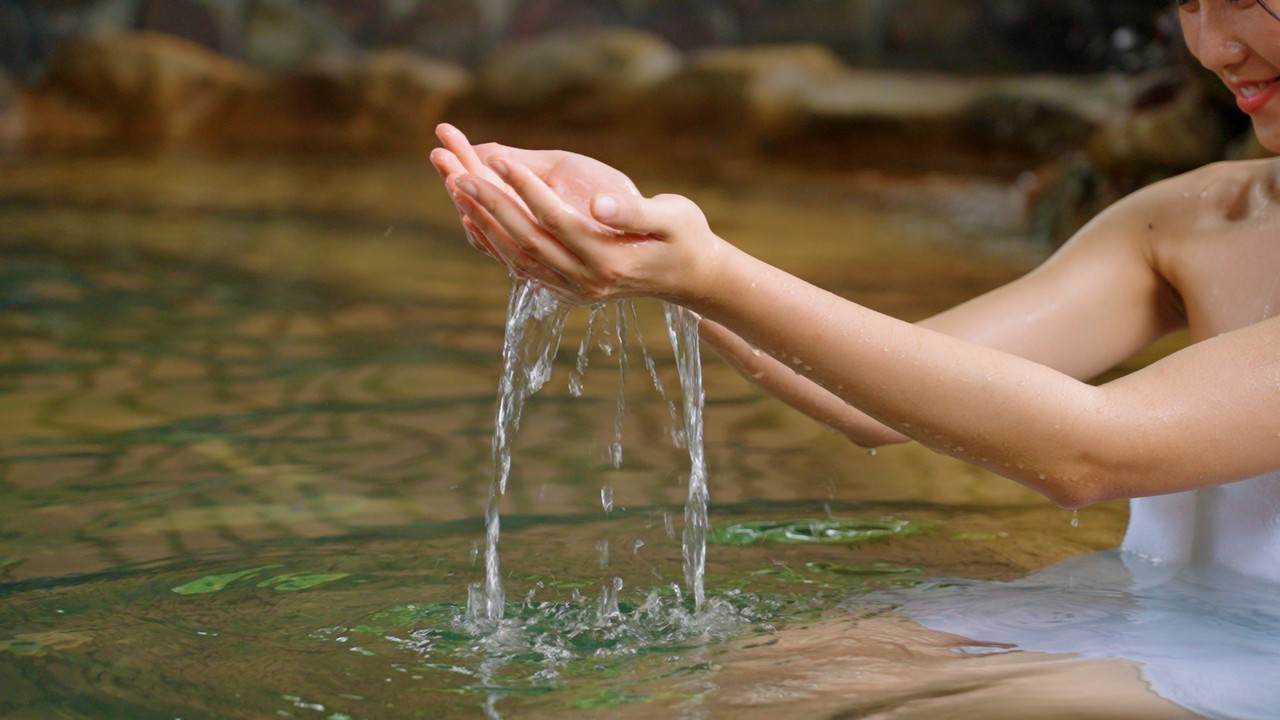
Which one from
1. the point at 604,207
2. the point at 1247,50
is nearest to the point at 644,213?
the point at 604,207

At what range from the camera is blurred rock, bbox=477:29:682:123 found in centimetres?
1183

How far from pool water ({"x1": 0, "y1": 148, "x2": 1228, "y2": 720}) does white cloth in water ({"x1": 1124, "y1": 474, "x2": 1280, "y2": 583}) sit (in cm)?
22

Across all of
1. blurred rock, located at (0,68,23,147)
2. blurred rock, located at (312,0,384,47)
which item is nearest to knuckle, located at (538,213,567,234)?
blurred rock, located at (0,68,23,147)

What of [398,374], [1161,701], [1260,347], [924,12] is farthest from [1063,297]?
[924,12]

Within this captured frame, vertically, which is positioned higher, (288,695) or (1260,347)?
(1260,347)

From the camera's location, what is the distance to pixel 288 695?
1863 millimetres

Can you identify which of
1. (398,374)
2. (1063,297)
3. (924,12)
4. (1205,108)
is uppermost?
(924,12)

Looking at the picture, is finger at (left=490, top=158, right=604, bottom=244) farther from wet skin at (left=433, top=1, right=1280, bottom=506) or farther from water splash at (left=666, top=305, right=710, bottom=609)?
water splash at (left=666, top=305, right=710, bottom=609)

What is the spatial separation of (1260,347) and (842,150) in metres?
9.07

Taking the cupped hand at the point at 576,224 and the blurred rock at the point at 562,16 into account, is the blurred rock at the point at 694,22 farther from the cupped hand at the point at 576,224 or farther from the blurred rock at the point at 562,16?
the cupped hand at the point at 576,224

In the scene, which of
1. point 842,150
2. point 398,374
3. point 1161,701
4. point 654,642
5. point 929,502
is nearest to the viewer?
point 1161,701

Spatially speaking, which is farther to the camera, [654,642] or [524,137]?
[524,137]

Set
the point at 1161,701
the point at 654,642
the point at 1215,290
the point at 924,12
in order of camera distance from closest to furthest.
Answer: the point at 1161,701
the point at 654,642
the point at 1215,290
the point at 924,12

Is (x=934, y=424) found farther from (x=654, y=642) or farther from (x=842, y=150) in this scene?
(x=842, y=150)
